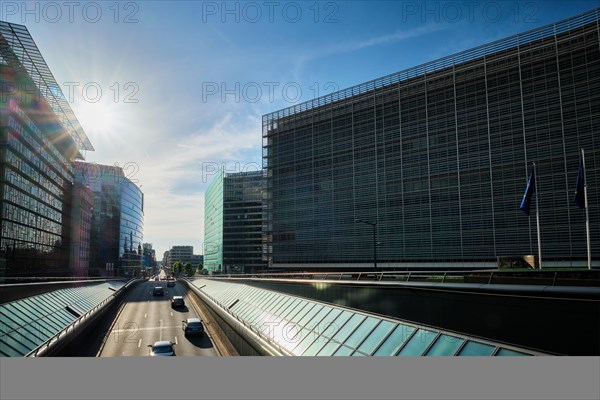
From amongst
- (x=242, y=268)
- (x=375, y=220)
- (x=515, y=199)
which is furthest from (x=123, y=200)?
(x=515, y=199)

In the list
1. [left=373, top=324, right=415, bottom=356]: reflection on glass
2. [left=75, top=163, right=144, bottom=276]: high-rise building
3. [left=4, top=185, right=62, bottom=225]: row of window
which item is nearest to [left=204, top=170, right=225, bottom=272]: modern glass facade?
[left=75, top=163, right=144, bottom=276]: high-rise building

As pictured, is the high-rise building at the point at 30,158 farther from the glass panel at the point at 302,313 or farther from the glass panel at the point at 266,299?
the glass panel at the point at 302,313

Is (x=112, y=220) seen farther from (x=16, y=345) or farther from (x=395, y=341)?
(x=395, y=341)

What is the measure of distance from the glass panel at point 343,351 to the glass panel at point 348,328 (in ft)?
1.94

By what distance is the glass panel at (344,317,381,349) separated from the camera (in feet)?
50.0

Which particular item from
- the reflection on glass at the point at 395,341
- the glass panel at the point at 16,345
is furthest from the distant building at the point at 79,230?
the reflection on glass at the point at 395,341

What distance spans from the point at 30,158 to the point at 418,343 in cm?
6712

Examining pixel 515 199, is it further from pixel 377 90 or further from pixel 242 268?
pixel 242 268

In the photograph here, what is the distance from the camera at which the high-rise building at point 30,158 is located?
52.2 meters

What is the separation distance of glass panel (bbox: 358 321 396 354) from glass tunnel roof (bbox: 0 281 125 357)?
12.7 metres

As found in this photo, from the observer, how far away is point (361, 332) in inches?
618

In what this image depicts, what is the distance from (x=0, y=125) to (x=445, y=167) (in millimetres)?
67627

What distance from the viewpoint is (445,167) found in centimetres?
7494

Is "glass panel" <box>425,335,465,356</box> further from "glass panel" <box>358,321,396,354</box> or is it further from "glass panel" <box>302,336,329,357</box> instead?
"glass panel" <box>302,336,329,357</box>
